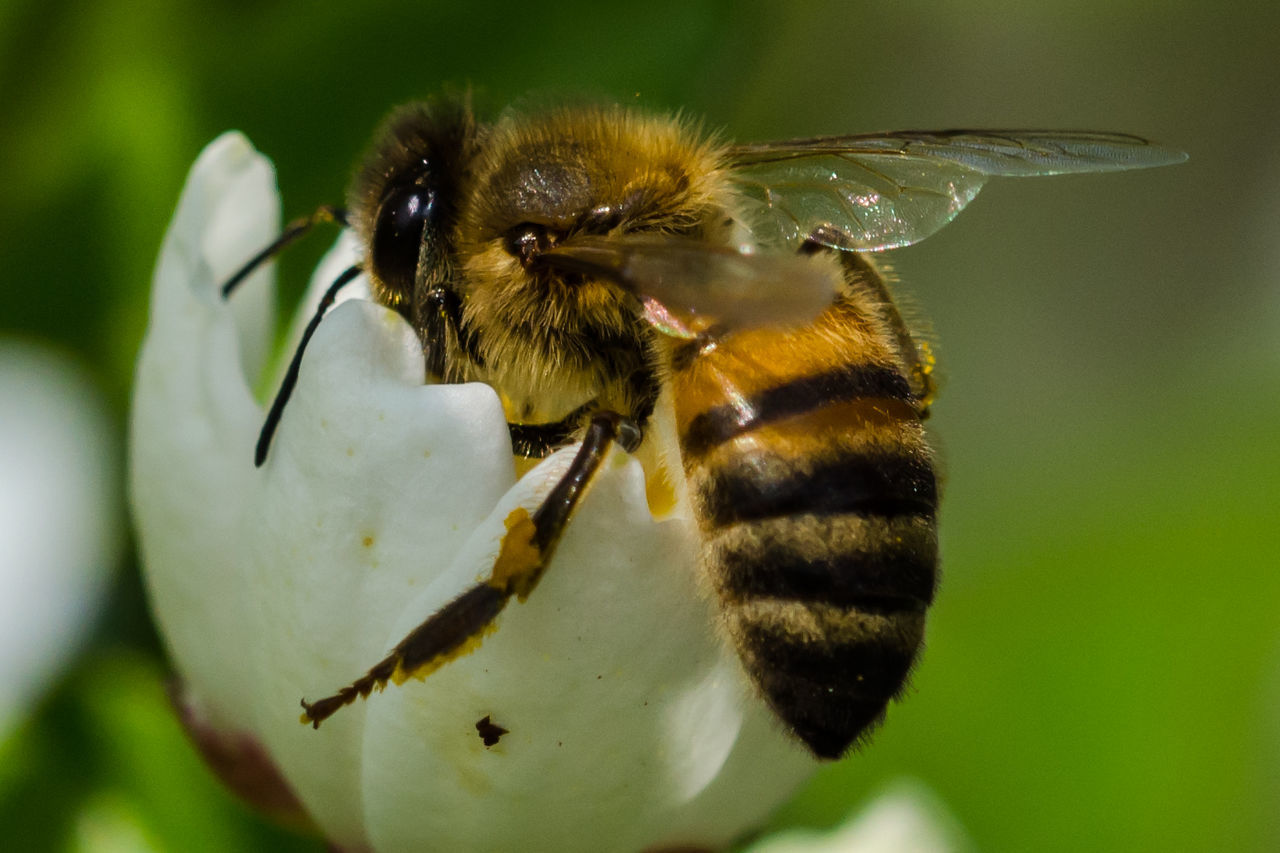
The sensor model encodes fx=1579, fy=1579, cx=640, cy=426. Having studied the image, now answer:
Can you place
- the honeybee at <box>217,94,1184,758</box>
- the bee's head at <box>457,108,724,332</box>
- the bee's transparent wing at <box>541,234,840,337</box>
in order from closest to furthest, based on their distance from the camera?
1. the bee's transparent wing at <box>541,234,840,337</box>
2. the honeybee at <box>217,94,1184,758</box>
3. the bee's head at <box>457,108,724,332</box>

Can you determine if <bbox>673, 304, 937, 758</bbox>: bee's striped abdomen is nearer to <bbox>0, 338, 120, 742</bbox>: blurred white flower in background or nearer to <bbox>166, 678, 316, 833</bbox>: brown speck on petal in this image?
<bbox>166, 678, 316, 833</bbox>: brown speck on petal

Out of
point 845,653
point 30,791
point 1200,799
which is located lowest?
point 1200,799

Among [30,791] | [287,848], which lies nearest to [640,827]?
[287,848]

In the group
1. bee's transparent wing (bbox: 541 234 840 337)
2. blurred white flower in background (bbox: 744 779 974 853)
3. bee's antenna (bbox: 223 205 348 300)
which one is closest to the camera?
bee's transparent wing (bbox: 541 234 840 337)

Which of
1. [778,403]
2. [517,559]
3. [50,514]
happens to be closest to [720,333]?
[778,403]

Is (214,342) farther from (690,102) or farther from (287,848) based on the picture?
(690,102)

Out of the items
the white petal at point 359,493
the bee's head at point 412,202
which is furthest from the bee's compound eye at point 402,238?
the white petal at point 359,493

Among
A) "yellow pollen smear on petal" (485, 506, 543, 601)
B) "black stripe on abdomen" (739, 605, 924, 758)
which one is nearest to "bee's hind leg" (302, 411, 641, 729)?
"yellow pollen smear on petal" (485, 506, 543, 601)

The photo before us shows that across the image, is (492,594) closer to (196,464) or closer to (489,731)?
(489,731)
